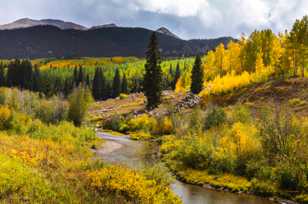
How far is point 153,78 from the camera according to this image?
88688mm

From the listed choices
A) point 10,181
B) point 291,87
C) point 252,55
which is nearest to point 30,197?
point 10,181

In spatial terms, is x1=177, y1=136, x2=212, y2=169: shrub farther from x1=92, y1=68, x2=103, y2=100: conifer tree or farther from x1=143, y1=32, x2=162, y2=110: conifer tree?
x1=92, y1=68, x2=103, y2=100: conifer tree

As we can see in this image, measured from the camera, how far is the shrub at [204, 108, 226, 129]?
5374 centimetres

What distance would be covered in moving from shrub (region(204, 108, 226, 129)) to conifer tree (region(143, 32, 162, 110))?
110ft

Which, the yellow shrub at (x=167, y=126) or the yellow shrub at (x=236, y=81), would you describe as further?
the yellow shrub at (x=236, y=81)

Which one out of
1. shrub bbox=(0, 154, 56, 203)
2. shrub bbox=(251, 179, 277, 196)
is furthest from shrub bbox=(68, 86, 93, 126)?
shrub bbox=(0, 154, 56, 203)

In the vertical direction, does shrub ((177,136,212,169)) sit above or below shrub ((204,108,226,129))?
below

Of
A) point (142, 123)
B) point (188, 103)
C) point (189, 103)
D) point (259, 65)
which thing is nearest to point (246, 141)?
point (142, 123)

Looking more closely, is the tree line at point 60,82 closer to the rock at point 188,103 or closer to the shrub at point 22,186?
the rock at point 188,103

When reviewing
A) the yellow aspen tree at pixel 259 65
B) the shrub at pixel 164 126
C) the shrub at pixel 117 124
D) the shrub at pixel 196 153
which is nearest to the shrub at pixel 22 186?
the shrub at pixel 196 153

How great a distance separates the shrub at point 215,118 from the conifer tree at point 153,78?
3365 centimetres

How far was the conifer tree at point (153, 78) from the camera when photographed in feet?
290

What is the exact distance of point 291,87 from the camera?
71812mm

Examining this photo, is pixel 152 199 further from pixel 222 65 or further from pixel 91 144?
pixel 222 65
